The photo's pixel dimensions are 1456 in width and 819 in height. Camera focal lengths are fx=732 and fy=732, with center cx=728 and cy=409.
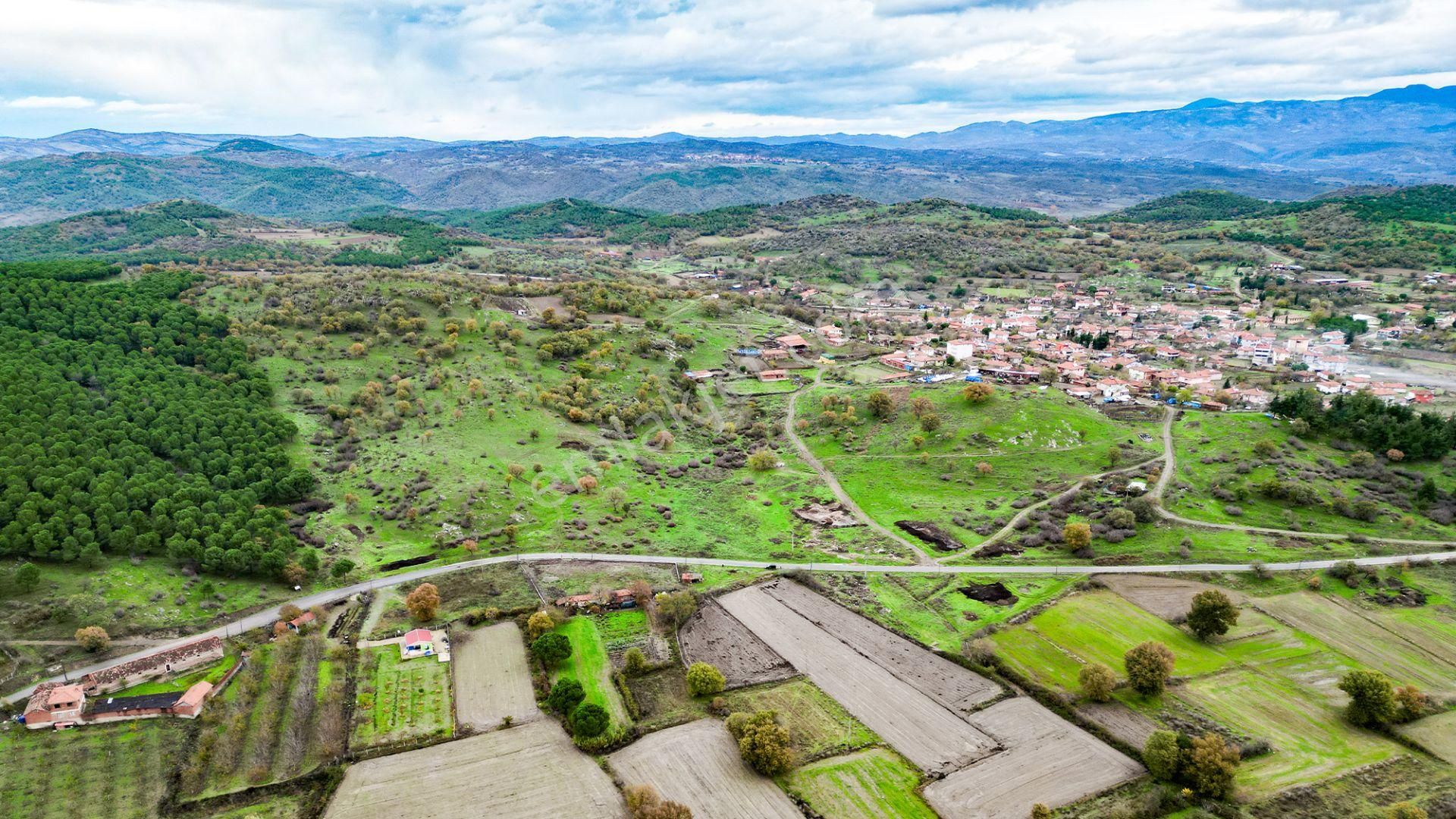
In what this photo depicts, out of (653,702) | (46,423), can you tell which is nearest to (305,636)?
(653,702)

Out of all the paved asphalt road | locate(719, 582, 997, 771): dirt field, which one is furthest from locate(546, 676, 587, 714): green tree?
the paved asphalt road

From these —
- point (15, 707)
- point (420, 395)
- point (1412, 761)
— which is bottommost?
point (1412, 761)

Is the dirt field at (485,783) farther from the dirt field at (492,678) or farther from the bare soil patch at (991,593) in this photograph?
the bare soil patch at (991,593)

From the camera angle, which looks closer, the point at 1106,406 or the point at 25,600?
the point at 25,600

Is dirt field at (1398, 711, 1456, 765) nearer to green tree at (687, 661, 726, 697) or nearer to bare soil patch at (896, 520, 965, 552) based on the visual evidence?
bare soil patch at (896, 520, 965, 552)

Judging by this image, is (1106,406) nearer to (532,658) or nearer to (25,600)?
(532,658)

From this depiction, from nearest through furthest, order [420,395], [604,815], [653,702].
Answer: [604,815] → [653,702] → [420,395]

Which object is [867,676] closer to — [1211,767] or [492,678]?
[1211,767]
